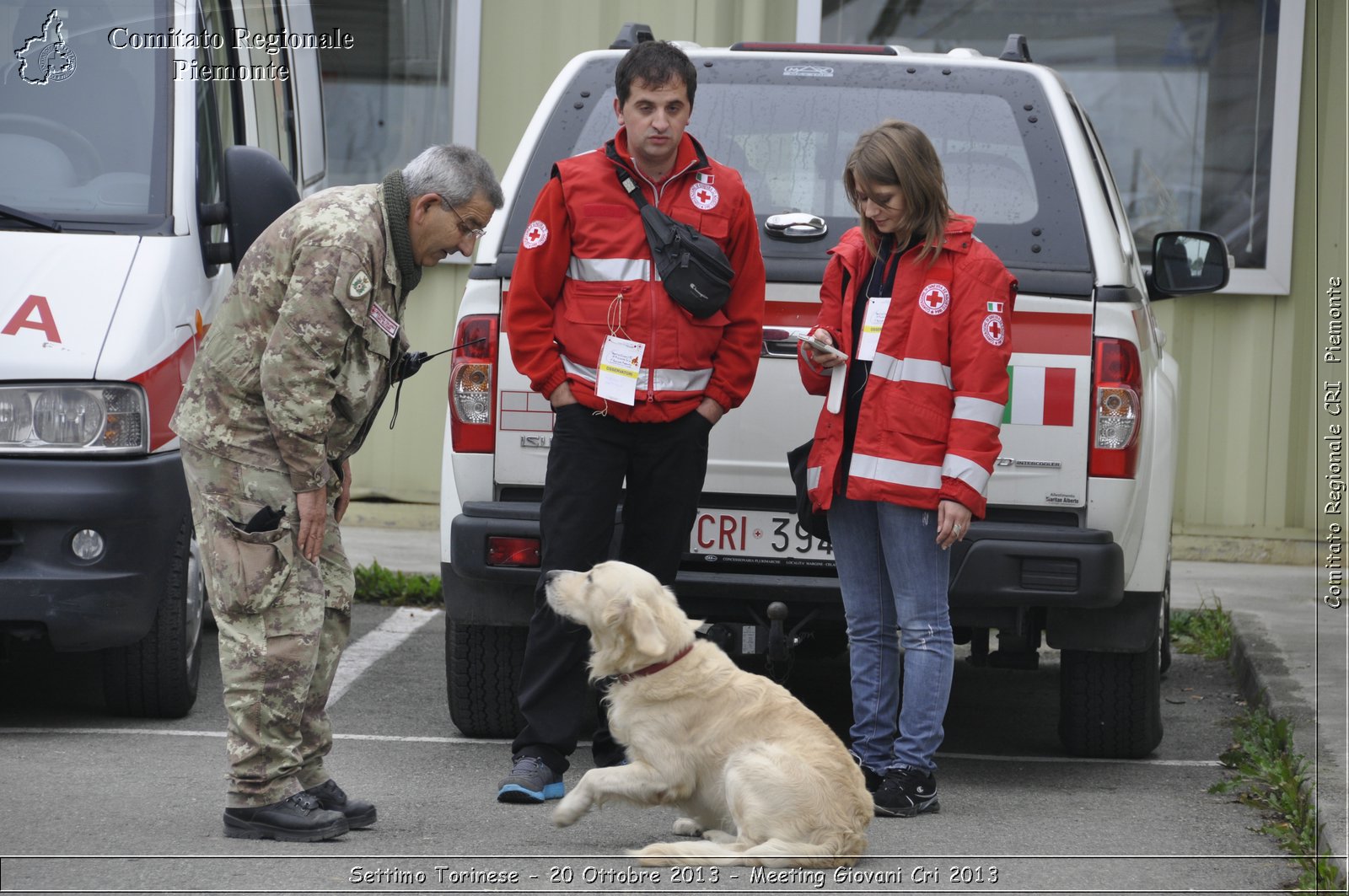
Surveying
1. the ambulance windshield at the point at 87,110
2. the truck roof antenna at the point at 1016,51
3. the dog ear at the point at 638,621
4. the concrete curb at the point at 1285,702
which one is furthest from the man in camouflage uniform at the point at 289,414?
the concrete curb at the point at 1285,702

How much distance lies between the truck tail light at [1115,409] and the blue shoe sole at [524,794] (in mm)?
1749

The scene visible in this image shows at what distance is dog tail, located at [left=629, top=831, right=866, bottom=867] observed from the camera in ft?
12.7

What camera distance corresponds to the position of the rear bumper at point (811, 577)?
474cm

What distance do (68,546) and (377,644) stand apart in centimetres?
232

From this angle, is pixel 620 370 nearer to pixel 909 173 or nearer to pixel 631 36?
pixel 909 173

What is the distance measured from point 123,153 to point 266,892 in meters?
2.98

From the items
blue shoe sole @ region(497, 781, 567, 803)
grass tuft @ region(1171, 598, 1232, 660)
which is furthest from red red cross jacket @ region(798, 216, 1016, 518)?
grass tuft @ region(1171, 598, 1232, 660)

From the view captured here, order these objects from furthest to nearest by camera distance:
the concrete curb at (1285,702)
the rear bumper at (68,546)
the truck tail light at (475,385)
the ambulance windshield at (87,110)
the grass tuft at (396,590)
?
the grass tuft at (396,590), the ambulance windshield at (87,110), the rear bumper at (68,546), the truck tail light at (475,385), the concrete curb at (1285,702)

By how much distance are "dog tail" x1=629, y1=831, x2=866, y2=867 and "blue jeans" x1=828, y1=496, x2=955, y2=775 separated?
2.14 ft

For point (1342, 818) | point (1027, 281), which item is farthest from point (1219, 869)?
point (1027, 281)

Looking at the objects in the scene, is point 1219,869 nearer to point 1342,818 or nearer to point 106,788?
point 1342,818

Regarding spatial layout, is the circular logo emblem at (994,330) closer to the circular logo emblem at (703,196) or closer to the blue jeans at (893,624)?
the blue jeans at (893,624)

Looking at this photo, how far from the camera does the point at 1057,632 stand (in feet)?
16.5

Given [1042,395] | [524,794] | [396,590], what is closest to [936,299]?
[1042,395]
